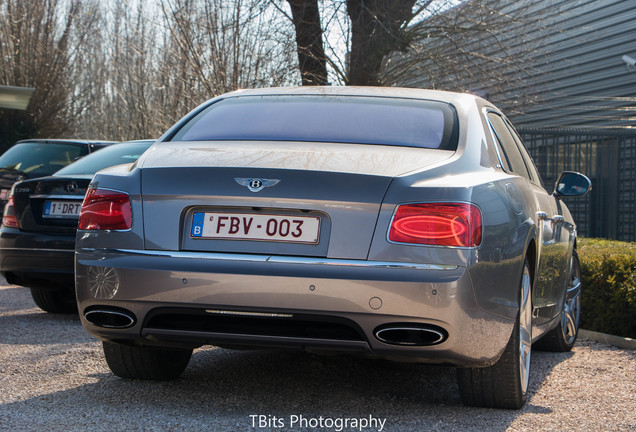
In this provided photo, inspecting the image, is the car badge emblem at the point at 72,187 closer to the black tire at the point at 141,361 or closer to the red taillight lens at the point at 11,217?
the red taillight lens at the point at 11,217

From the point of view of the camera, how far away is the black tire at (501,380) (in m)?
4.02

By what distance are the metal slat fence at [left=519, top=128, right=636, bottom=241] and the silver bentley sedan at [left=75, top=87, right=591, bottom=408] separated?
33.5 ft

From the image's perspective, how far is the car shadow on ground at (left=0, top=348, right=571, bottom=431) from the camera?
12.6ft

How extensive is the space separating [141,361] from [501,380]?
1789mm

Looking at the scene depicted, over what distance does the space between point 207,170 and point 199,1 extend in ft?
43.5

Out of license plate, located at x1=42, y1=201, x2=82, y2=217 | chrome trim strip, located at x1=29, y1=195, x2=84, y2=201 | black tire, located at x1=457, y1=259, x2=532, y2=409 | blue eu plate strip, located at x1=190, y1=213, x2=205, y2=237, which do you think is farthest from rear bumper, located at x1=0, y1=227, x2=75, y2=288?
black tire, located at x1=457, y1=259, x2=532, y2=409

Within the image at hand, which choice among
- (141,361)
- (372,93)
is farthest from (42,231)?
(372,93)

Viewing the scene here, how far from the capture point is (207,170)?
3.75 m

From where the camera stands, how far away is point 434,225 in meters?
3.54

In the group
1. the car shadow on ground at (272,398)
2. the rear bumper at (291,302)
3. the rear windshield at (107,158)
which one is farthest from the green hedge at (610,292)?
Answer: the rear windshield at (107,158)

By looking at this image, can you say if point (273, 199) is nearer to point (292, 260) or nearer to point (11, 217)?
point (292, 260)

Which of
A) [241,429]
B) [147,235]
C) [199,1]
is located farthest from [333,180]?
[199,1]

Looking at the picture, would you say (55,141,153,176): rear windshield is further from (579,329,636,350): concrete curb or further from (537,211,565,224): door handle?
(579,329,636,350): concrete curb

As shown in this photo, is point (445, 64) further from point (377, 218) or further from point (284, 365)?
point (377, 218)
